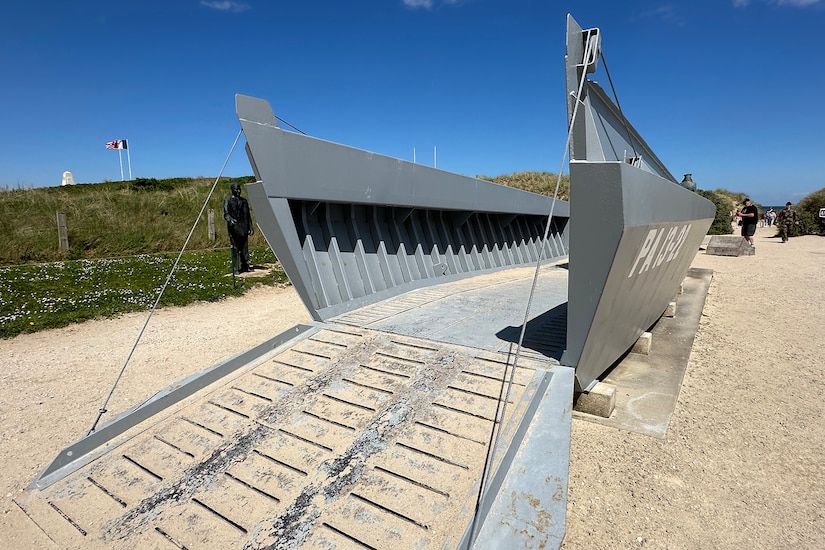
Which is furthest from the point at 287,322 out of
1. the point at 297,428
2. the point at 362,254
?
the point at 297,428

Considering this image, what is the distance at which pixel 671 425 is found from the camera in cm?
393

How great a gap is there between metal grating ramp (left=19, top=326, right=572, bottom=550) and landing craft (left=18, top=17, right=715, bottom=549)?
0.01m

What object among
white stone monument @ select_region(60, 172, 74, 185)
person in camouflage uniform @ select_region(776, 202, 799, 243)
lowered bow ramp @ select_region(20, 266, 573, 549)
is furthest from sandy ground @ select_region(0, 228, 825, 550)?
white stone monument @ select_region(60, 172, 74, 185)

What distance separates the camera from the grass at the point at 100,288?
7516 millimetres

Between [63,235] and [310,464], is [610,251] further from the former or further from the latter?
[63,235]

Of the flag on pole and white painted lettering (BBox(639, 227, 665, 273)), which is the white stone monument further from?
white painted lettering (BBox(639, 227, 665, 273))

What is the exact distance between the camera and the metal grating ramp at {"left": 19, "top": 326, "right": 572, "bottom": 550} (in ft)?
7.70

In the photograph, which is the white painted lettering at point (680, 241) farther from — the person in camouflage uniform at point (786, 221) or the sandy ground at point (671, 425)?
the person in camouflage uniform at point (786, 221)

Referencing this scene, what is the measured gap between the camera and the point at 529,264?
11.8 metres

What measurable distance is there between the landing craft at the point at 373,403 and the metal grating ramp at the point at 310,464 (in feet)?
0.04

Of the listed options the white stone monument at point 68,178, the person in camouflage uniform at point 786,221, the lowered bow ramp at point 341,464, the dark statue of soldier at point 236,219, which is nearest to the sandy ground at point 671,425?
the lowered bow ramp at point 341,464

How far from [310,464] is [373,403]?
649mm

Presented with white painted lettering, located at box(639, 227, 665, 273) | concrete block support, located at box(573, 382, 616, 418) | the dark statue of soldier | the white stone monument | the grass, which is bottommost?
concrete block support, located at box(573, 382, 616, 418)

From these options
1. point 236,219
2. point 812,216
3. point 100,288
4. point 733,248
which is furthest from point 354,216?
point 812,216
